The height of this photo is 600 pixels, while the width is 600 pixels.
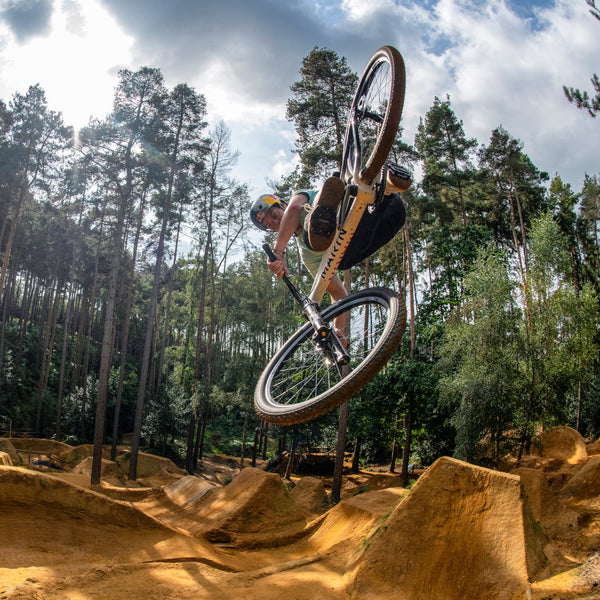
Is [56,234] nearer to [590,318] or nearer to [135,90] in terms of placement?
[135,90]

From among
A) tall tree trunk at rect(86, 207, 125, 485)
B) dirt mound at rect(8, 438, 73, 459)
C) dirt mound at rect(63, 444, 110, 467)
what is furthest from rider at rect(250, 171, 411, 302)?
dirt mound at rect(8, 438, 73, 459)

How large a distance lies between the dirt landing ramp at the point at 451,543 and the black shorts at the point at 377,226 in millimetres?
4462

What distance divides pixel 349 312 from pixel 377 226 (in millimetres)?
1050

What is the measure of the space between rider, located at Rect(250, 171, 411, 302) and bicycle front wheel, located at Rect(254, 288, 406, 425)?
1.63ft

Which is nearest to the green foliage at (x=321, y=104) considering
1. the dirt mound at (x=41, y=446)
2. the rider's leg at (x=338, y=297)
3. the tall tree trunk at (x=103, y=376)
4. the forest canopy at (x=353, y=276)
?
the forest canopy at (x=353, y=276)

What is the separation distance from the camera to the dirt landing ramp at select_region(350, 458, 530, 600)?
5715 millimetres

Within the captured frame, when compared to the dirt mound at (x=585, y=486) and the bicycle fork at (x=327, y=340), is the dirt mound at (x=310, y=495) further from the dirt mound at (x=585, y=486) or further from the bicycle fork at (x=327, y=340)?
the bicycle fork at (x=327, y=340)

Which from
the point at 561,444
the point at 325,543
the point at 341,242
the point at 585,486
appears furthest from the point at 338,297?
the point at 561,444

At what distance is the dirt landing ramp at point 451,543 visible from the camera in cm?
571

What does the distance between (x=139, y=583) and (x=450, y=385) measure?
1305 centimetres

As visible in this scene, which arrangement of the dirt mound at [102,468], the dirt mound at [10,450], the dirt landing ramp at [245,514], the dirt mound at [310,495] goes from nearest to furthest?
the dirt landing ramp at [245,514], the dirt mound at [310,495], the dirt mound at [10,450], the dirt mound at [102,468]

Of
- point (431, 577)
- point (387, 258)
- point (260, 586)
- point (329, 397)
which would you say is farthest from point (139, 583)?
point (387, 258)

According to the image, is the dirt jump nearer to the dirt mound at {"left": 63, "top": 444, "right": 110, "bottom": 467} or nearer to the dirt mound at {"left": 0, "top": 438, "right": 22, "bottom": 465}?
the dirt mound at {"left": 0, "top": 438, "right": 22, "bottom": 465}

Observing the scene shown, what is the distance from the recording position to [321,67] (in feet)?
62.9
